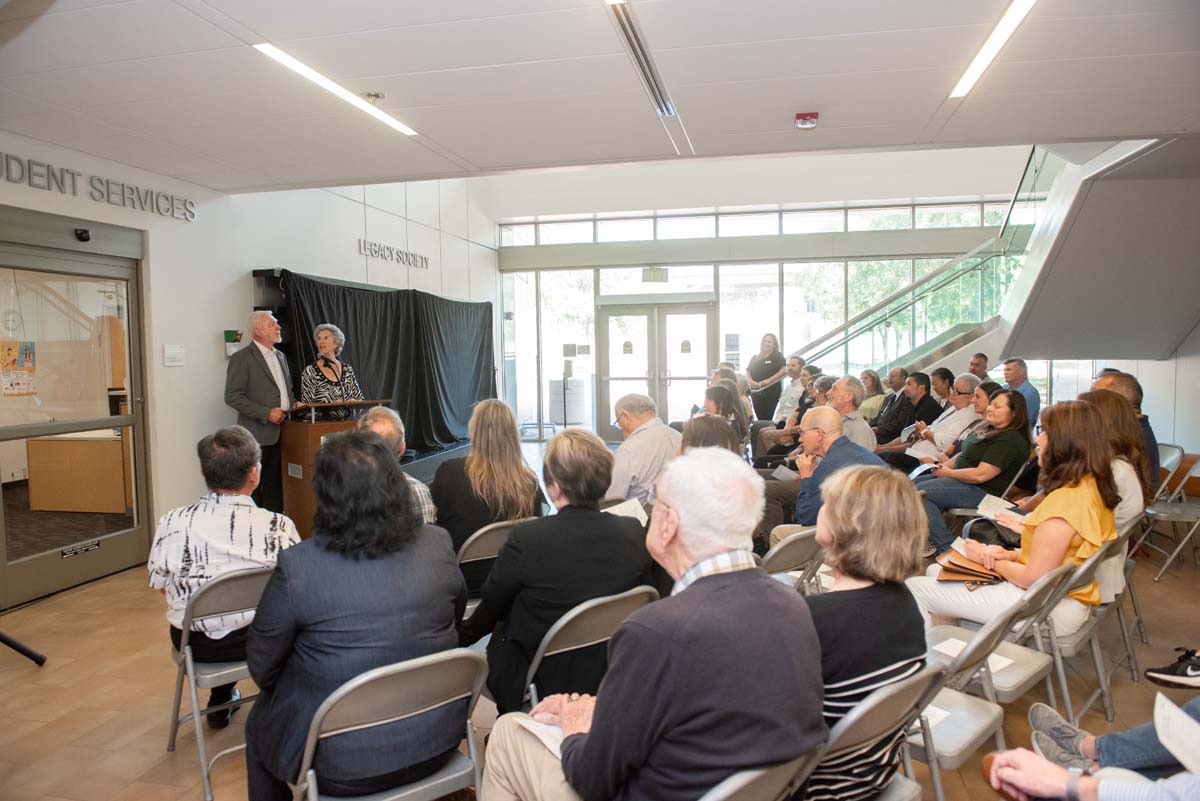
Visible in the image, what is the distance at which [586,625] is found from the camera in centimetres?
227

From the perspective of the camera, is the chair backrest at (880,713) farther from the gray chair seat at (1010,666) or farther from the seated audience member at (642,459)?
the seated audience member at (642,459)

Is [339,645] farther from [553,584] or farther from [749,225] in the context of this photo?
[749,225]

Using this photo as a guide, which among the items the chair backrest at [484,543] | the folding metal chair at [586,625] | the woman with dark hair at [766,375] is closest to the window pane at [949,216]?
the woman with dark hair at [766,375]

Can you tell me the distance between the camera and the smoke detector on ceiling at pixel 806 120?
4629 millimetres

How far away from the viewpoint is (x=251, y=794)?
214 centimetres

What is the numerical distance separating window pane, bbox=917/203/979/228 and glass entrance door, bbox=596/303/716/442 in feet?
11.3

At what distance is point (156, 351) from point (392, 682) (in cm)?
478

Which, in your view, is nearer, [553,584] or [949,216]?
[553,584]

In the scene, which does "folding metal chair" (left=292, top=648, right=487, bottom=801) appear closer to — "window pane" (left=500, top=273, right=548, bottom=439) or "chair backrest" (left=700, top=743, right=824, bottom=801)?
"chair backrest" (left=700, top=743, right=824, bottom=801)

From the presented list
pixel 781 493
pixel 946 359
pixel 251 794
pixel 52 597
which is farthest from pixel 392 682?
pixel 946 359

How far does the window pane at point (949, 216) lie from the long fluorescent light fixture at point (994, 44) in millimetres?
8051

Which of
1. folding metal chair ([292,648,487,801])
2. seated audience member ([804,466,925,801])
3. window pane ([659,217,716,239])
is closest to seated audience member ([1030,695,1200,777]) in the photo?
seated audience member ([804,466,925,801])

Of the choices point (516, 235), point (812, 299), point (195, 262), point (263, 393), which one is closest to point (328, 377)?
point (263, 393)

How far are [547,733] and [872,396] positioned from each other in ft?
23.7
